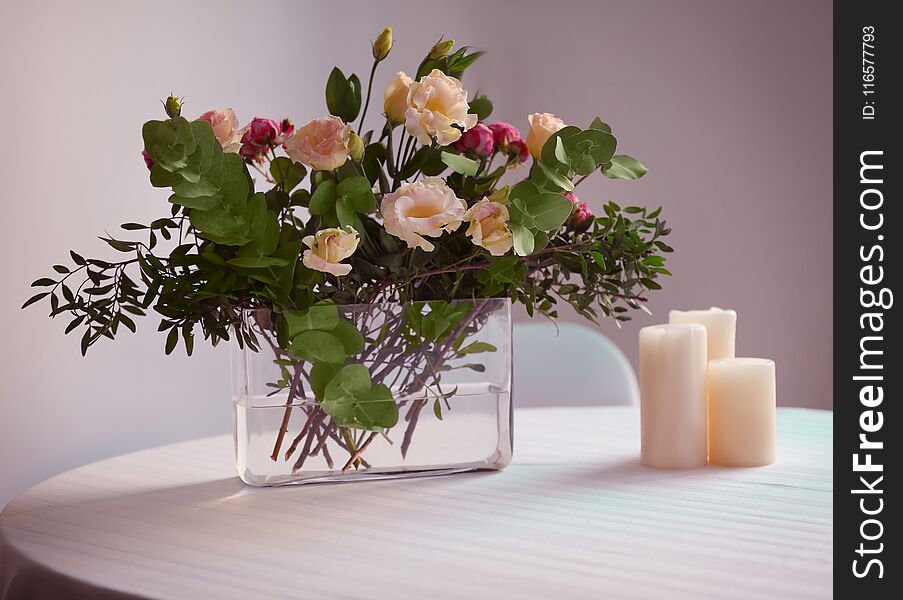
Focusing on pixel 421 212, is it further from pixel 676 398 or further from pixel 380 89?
pixel 380 89

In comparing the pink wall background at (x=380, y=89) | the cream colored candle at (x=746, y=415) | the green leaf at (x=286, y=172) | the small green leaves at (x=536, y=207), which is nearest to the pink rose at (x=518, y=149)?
the small green leaves at (x=536, y=207)

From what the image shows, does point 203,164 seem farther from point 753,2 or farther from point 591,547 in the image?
point 753,2

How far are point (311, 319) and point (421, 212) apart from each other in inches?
6.1

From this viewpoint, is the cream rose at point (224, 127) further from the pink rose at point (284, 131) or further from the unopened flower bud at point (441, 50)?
the unopened flower bud at point (441, 50)

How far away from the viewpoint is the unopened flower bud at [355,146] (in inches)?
34.4

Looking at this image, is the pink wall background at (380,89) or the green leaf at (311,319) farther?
the pink wall background at (380,89)

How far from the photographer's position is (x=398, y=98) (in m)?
0.89

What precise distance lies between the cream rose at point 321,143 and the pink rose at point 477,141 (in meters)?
0.14

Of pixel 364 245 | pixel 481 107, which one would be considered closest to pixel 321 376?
pixel 364 245

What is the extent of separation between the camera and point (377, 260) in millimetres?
905

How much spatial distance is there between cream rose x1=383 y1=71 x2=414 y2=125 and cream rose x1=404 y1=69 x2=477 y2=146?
0.07ft

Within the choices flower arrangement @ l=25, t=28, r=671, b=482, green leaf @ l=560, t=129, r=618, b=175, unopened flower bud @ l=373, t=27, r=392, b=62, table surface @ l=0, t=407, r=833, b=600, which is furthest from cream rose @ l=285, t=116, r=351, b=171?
table surface @ l=0, t=407, r=833, b=600

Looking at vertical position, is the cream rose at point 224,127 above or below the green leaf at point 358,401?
above
